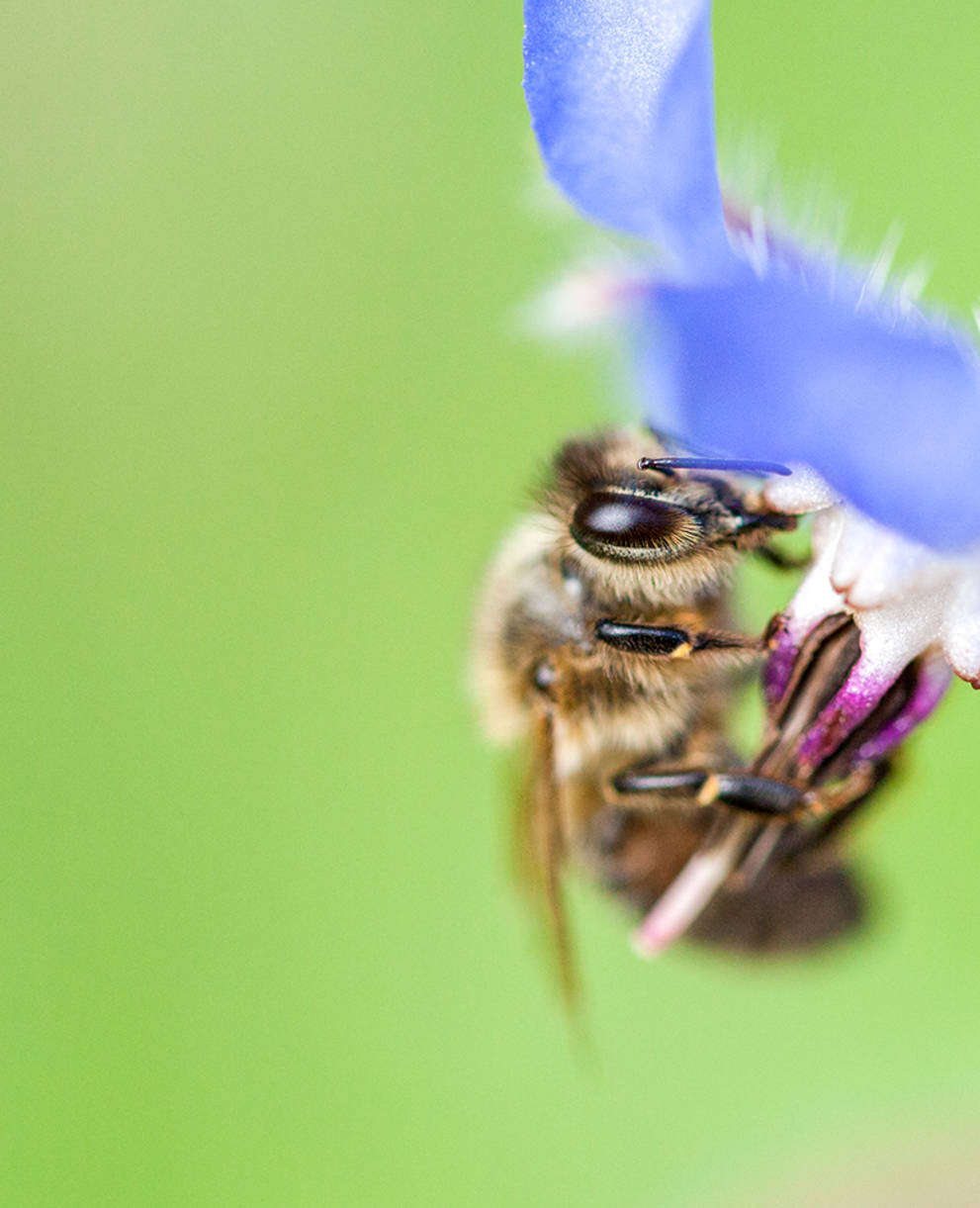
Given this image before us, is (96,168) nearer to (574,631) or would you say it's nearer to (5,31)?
(5,31)

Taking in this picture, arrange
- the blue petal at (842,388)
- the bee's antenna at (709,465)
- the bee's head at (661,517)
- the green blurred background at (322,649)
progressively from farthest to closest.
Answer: the green blurred background at (322,649) < the bee's head at (661,517) < the bee's antenna at (709,465) < the blue petal at (842,388)

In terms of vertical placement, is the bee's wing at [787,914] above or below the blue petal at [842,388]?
below

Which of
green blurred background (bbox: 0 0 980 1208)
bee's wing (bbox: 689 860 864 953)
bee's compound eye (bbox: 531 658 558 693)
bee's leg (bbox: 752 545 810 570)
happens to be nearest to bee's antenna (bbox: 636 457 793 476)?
bee's leg (bbox: 752 545 810 570)

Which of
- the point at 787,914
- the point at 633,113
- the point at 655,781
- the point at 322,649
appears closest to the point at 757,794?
the point at 655,781

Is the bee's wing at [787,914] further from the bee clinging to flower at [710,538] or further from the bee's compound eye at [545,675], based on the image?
the bee's compound eye at [545,675]

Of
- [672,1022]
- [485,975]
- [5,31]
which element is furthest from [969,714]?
[5,31]

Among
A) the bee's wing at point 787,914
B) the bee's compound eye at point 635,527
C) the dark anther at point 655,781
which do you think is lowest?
the bee's wing at point 787,914

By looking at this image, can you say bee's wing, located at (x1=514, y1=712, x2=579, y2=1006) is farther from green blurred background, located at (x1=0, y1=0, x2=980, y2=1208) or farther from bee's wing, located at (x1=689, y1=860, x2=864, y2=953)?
green blurred background, located at (x1=0, y1=0, x2=980, y2=1208)

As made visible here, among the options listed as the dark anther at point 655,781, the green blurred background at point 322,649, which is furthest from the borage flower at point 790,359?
the green blurred background at point 322,649

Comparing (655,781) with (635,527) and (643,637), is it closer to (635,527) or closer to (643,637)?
(643,637)
